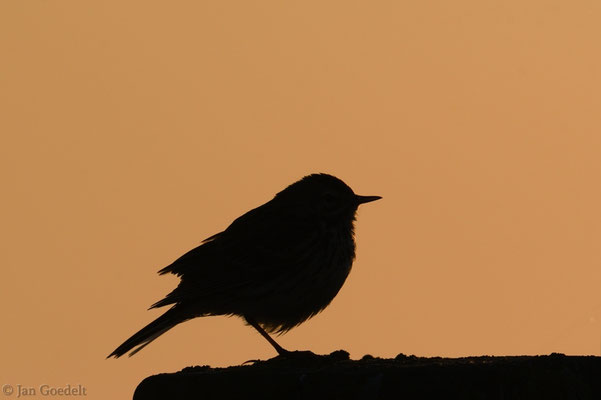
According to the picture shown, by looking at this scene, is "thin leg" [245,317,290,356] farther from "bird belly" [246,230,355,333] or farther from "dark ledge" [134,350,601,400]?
"dark ledge" [134,350,601,400]

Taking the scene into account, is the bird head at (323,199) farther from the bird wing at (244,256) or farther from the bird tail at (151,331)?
the bird tail at (151,331)

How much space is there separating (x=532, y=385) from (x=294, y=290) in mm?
5626

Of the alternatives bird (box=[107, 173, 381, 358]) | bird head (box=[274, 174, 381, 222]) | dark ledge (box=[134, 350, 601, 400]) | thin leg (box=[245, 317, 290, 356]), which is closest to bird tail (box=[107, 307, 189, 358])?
bird (box=[107, 173, 381, 358])

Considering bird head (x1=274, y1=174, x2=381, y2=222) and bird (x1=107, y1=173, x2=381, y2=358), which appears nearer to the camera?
bird (x1=107, y1=173, x2=381, y2=358)

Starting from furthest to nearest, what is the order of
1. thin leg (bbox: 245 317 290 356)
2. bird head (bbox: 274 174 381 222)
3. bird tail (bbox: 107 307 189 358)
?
1. bird head (bbox: 274 174 381 222)
2. thin leg (bbox: 245 317 290 356)
3. bird tail (bbox: 107 307 189 358)

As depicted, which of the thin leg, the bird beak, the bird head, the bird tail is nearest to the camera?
the bird tail

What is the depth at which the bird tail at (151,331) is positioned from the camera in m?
8.87

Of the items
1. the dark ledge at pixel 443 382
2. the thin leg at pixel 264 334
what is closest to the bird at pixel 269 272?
the thin leg at pixel 264 334

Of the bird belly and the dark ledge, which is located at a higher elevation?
the bird belly

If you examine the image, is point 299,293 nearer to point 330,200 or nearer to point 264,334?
point 264,334

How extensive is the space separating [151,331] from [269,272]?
1.36 metres

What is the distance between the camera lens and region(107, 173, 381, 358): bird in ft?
31.8

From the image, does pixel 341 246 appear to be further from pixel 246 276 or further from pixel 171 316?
pixel 171 316

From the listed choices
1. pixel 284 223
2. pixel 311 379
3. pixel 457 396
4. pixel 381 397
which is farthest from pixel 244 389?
pixel 284 223
